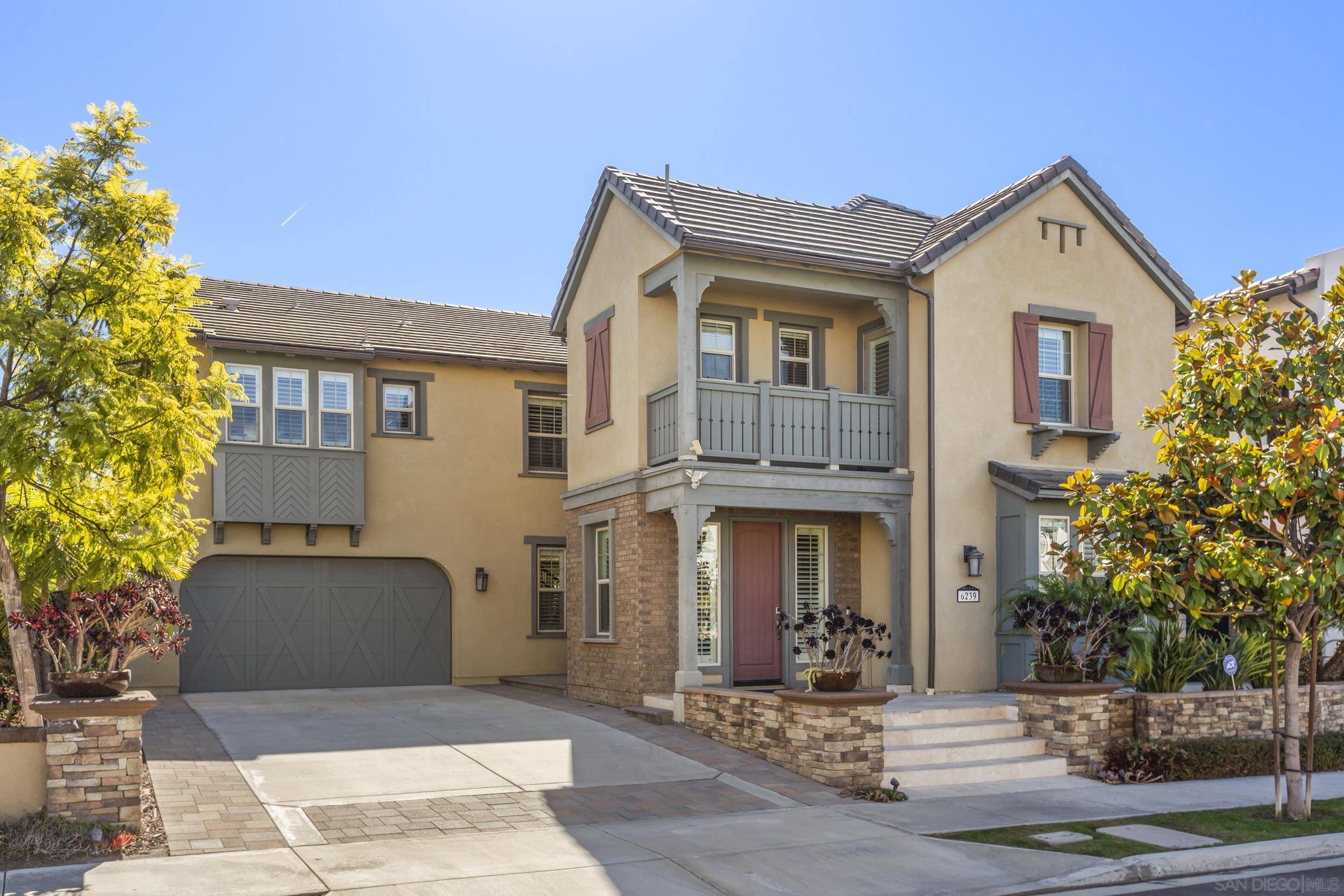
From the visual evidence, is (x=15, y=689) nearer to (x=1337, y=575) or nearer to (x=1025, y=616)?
(x=1025, y=616)

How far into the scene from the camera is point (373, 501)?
20641 millimetres

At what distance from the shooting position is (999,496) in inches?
662

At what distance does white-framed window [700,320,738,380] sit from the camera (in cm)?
1695

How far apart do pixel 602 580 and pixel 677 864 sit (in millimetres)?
8907

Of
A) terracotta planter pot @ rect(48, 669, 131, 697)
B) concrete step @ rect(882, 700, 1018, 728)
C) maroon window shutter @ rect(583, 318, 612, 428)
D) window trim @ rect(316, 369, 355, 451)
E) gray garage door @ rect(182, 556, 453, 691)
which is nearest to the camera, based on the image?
terracotta planter pot @ rect(48, 669, 131, 697)

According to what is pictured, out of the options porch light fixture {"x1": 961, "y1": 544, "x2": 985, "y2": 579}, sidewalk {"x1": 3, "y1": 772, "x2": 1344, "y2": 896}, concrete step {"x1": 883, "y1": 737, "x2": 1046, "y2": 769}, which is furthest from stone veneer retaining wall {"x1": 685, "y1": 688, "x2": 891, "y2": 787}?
porch light fixture {"x1": 961, "y1": 544, "x2": 985, "y2": 579}

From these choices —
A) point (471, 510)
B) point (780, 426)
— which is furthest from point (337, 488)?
point (780, 426)

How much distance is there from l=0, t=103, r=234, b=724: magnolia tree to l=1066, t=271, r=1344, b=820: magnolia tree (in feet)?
26.6

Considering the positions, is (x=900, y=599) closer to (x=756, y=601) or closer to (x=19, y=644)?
(x=756, y=601)

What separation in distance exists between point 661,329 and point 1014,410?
16.6 feet

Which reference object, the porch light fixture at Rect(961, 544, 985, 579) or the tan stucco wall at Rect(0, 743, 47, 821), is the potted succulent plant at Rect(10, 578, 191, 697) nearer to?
the tan stucco wall at Rect(0, 743, 47, 821)

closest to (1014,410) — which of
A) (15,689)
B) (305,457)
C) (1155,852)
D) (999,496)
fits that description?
(999,496)

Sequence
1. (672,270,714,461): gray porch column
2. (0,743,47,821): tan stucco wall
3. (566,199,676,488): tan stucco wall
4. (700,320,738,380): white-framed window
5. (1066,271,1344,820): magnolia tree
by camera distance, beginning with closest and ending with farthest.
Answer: (0,743,47,821): tan stucco wall
(1066,271,1344,820): magnolia tree
(672,270,714,461): gray porch column
(566,199,676,488): tan stucco wall
(700,320,738,380): white-framed window

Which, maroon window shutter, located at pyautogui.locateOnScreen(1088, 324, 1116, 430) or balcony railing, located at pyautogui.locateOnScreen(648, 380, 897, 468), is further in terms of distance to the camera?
maroon window shutter, located at pyautogui.locateOnScreen(1088, 324, 1116, 430)
